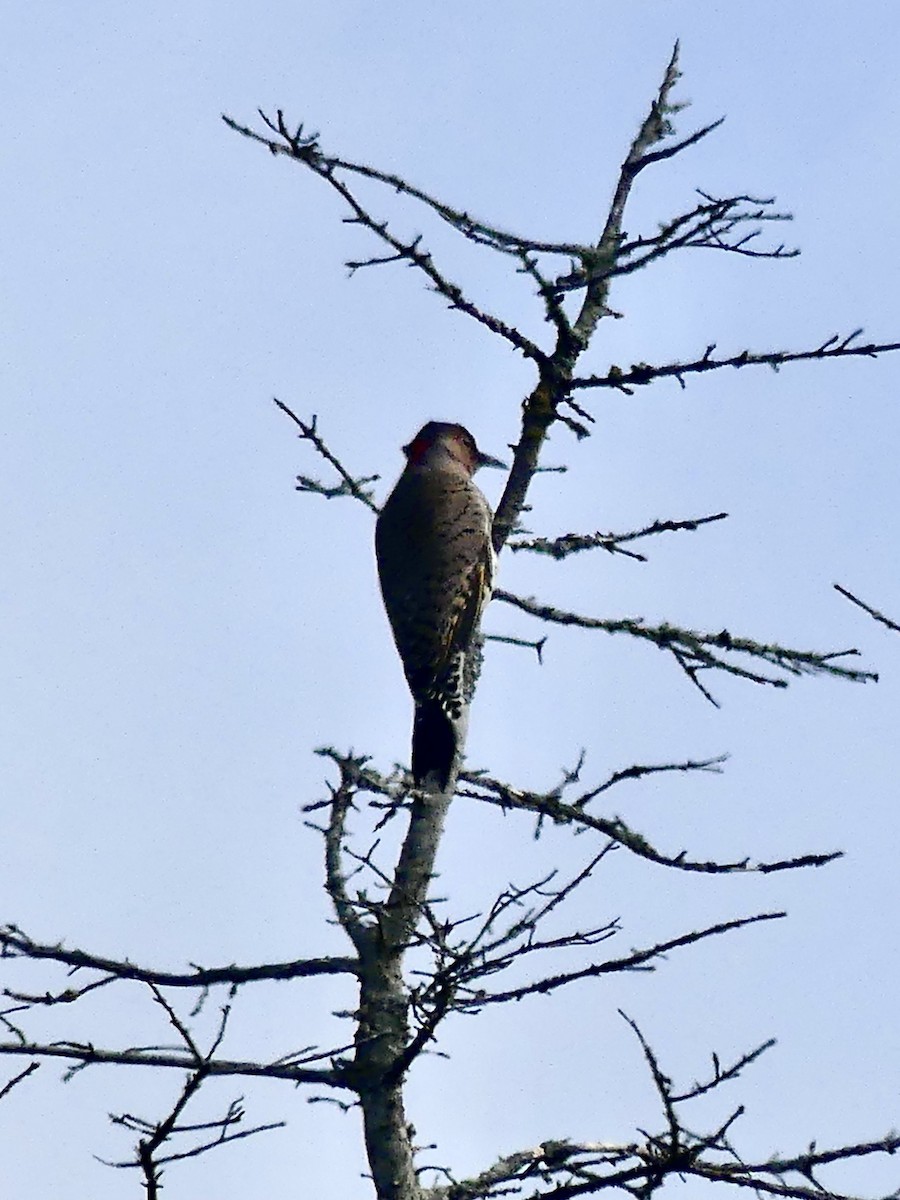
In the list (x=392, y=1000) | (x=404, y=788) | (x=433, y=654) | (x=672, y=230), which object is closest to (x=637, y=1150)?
(x=392, y=1000)

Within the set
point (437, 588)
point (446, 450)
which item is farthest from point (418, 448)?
point (437, 588)

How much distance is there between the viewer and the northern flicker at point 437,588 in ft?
27.5

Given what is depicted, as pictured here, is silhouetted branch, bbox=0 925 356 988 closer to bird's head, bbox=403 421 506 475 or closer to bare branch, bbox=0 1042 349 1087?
bare branch, bbox=0 1042 349 1087

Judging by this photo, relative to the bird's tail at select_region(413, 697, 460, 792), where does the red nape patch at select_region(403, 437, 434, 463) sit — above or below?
above

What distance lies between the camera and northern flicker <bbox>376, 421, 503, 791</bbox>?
27.5 ft

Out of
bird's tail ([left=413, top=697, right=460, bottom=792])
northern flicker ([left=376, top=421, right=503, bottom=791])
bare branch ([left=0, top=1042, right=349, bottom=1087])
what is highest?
northern flicker ([left=376, top=421, right=503, bottom=791])

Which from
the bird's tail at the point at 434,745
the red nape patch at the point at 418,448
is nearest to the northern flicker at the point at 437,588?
the bird's tail at the point at 434,745

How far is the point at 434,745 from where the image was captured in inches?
A: 316

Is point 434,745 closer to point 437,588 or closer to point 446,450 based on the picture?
point 437,588

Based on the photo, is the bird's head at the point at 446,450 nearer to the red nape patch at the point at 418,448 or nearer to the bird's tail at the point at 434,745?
the red nape patch at the point at 418,448

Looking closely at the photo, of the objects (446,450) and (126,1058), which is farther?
(446,450)

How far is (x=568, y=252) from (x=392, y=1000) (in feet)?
9.32

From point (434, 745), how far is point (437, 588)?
1.14m

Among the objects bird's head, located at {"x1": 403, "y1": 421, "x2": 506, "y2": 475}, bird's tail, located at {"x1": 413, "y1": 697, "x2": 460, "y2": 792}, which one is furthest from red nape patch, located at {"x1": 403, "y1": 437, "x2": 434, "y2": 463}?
bird's tail, located at {"x1": 413, "y1": 697, "x2": 460, "y2": 792}
